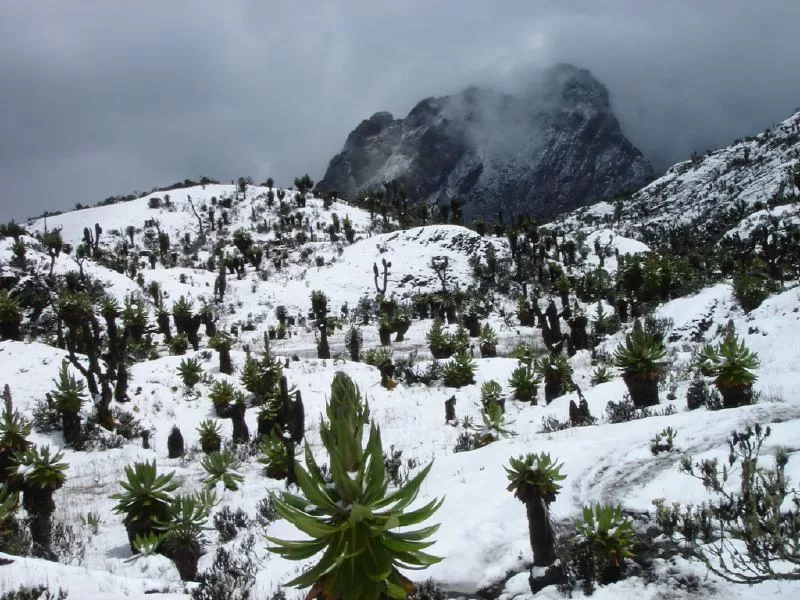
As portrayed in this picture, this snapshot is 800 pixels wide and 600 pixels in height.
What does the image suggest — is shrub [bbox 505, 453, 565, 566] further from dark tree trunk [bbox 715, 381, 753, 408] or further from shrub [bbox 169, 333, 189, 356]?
Result: shrub [bbox 169, 333, 189, 356]

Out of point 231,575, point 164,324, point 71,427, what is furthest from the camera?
point 164,324

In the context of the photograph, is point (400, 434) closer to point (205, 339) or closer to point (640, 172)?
point (205, 339)

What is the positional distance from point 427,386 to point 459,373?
1340mm

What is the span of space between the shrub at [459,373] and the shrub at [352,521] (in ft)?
47.6

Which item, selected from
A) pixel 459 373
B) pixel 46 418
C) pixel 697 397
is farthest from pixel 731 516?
pixel 46 418

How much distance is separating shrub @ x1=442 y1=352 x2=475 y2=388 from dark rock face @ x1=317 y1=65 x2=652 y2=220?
13105cm

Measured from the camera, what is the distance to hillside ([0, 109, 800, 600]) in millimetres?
5312

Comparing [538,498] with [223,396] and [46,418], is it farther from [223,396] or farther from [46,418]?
[46,418]

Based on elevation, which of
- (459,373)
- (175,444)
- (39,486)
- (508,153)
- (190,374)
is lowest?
(39,486)

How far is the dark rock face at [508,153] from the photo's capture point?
493 ft

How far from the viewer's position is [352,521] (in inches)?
117

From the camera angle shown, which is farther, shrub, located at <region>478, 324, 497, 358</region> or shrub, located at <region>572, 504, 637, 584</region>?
shrub, located at <region>478, 324, 497, 358</region>

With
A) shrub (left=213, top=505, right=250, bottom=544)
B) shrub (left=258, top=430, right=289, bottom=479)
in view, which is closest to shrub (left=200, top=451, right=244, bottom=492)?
shrub (left=258, top=430, right=289, bottom=479)

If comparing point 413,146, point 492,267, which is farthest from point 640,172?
point 492,267
